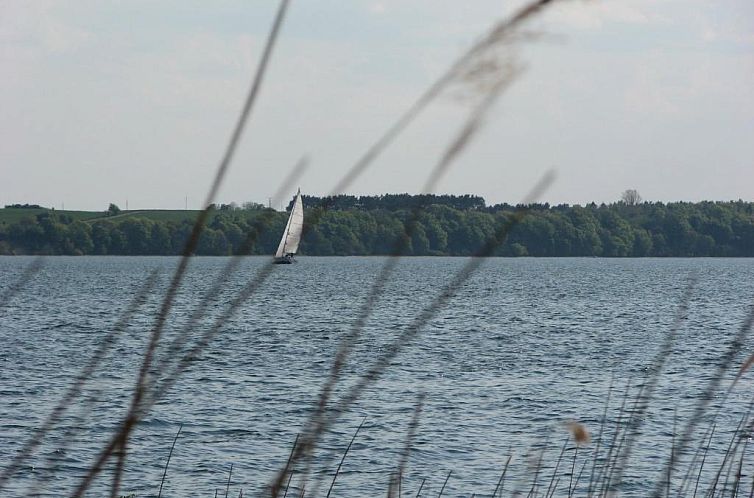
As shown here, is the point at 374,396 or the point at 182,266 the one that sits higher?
the point at 182,266

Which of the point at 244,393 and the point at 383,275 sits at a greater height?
the point at 383,275

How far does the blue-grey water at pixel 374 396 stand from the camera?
1528cm

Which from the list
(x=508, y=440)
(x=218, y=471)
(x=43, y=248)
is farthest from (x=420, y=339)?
(x=43, y=248)

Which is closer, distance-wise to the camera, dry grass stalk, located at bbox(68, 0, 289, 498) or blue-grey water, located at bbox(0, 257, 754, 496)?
dry grass stalk, located at bbox(68, 0, 289, 498)

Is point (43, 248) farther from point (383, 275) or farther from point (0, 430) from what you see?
point (0, 430)

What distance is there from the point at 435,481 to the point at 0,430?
31.3ft

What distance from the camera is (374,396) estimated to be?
2452 cm

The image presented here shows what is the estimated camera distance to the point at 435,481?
15828 mm

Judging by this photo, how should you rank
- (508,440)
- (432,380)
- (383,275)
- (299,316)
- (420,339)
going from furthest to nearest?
1. (299,316)
2. (420,339)
3. (432,380)
4. (508,440)
5. (383,275)

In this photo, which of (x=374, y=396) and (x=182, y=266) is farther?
(x=374, y=396)

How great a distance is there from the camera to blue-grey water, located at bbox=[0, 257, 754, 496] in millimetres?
15281

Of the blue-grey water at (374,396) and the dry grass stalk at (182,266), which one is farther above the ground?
the dry grass stalk at (182,266)

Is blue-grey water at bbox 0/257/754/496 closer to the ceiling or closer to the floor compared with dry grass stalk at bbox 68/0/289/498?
closer to the floor

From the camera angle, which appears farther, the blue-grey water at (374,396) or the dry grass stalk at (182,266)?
the blue-grey water at (374,396)
